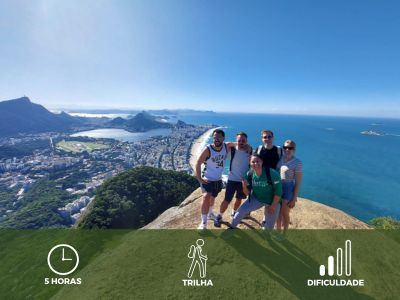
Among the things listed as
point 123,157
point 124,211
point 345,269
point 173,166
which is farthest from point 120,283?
point 123,157

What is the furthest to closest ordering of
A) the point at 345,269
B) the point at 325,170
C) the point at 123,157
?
the point at 123,157 < the point at 325,170 < the point at 345,269

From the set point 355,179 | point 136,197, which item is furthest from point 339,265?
point 355,179

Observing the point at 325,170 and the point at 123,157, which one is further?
the point at 123,157

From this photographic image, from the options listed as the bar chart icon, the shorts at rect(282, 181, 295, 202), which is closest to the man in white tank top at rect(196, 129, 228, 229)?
the shorts at rect(282, 181, 295, 202)

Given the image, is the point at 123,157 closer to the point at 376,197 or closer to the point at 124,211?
the point at 124,211

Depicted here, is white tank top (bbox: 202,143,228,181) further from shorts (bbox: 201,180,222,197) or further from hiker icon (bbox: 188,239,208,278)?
hiker icon (bbox: 188,239,208,278)

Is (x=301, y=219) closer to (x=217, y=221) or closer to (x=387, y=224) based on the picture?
(x=217, y=221)

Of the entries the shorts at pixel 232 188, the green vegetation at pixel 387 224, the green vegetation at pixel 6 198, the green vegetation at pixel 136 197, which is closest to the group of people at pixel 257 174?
the shorts at pixel 232 188
